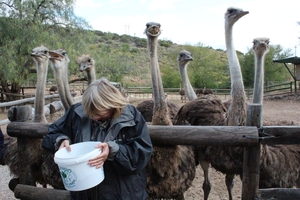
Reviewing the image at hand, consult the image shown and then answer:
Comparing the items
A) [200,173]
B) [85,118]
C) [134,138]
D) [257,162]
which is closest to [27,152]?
[85,118]

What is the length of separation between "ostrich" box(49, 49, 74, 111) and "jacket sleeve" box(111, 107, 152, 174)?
1816 millimetres

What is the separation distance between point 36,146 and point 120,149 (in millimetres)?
1416

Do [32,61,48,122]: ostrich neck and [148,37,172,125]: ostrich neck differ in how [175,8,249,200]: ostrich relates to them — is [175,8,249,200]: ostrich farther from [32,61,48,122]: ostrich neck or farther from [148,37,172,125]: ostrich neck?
[32,61,48,122]: ostrich neck

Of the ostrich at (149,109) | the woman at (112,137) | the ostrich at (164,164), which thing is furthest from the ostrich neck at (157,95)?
the ostrich at (149,109)

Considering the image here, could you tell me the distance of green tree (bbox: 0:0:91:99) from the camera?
13016 millimetres

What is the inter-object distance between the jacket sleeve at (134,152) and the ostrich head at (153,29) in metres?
1.43

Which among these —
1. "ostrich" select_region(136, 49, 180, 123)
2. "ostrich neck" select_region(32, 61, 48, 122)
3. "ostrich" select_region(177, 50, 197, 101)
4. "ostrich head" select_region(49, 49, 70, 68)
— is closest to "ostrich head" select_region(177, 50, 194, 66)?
"ostrich" select_region(177, 50, 197, 101)

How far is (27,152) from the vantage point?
8.66 ft

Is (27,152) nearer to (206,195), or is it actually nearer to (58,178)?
(58,178)

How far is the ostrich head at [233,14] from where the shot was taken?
3443 mm

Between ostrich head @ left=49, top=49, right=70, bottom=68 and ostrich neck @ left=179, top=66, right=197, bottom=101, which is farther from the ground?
ostrich head @ left=49, top=49, right=70, bottom=68

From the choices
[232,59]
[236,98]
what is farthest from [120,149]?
[232,59]

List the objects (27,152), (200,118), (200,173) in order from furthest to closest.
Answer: (200,173) < (200,118) < (27,152)

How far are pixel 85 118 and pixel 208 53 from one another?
126ft
